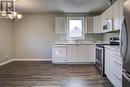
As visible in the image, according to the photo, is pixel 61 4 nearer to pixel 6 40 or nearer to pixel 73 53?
pixel 73 53

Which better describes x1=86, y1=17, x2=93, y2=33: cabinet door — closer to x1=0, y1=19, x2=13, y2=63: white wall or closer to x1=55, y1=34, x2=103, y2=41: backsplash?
x1=55, y1=34, x2=103, y2=41: backsplash

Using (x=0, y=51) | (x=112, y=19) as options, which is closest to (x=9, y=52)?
(x=0, y=51)

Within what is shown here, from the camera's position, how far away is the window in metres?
8.13

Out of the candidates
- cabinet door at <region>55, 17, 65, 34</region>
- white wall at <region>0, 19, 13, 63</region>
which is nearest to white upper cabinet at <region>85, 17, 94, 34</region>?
cabinet door at <region>55, 17, 65, 34</region>

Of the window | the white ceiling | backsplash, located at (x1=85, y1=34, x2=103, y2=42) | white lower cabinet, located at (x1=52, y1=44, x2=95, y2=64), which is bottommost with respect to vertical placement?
white lower cabinet, located at (x1=52, y1=44, x2=95, y2=64)

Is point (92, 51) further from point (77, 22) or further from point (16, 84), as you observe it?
point (16, 84)

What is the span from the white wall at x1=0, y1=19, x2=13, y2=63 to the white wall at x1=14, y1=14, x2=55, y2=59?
36 centimetres

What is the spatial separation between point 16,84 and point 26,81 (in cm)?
33

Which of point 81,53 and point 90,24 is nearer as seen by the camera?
point 81,53

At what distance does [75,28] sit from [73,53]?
149cm

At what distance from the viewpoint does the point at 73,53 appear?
724cm

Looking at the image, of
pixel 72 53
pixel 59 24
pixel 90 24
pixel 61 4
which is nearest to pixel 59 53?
pixel 72 53

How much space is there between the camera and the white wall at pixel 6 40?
6939mm

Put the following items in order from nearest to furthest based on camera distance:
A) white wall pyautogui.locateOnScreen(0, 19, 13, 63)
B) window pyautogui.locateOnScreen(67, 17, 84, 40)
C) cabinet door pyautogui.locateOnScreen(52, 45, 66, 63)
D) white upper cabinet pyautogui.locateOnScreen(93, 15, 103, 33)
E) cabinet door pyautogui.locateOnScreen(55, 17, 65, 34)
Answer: white wall pyautogui.locateOnScreen(0, 19, 13, 63) → cabinet door pyautogui.locateOnScreen(52, 45, 66, 63) → white upper cabinet pyautogui.locateOnScreen(93, 15, 103, 33) → cabinet door pyautogui.locateOnScreen(55, 17, 65, 34) → window pyautogui.locateOnScreen(67, 17, 84, 40)
